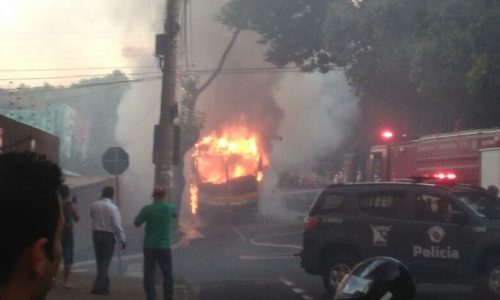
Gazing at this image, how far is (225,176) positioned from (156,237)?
2495 cm

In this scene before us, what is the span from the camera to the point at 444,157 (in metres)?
17.8

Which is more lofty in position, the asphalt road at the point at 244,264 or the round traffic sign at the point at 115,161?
the round traffic sign at the point at 115,161

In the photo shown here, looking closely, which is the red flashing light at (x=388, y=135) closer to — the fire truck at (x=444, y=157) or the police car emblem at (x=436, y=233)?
the fire truck at (x=444, y=157)

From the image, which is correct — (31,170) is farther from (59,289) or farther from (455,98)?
(455,98)

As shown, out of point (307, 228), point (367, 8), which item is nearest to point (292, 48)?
point (367, 8)

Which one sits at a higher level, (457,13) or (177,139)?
(457,13)

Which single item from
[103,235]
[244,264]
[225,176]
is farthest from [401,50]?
[225,176]

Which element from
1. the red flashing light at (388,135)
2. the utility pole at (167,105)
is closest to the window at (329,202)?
the utility pole at (167,105)

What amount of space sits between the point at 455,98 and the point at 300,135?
2698 cm

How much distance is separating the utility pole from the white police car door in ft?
15.9

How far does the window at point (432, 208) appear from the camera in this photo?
1207 centimetres

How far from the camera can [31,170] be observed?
1.88 m

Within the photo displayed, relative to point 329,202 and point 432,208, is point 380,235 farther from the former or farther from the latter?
point 329,202

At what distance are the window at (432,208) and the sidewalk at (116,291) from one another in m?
3.81
